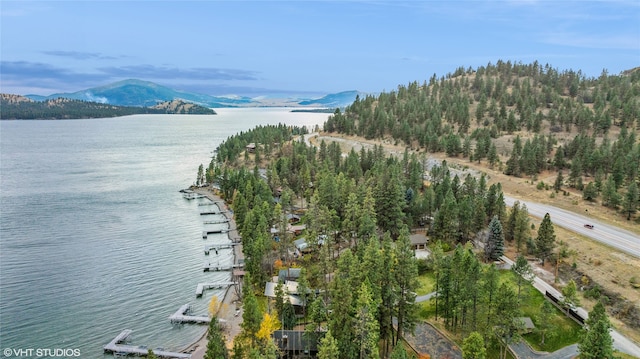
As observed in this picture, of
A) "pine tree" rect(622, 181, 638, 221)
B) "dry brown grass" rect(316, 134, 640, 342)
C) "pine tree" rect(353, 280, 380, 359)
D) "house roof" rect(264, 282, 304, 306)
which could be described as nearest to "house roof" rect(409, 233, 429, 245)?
"dry brown grass" rect(316, 134, 640, 342)

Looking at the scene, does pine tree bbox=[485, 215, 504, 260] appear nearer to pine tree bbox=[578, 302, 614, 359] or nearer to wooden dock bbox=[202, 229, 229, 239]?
pine tree bbox=[578, 302, 614, 359]

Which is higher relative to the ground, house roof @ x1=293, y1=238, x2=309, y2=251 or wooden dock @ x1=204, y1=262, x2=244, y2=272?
house roof @ x1=293, y1=238, x2=309, y2=251

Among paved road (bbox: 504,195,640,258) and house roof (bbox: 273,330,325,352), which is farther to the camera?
paved road (bbox: 504,195,640,258)

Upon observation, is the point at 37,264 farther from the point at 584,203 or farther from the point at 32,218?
the point at 584,203

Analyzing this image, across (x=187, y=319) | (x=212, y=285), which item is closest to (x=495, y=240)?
(x=212, y=285)

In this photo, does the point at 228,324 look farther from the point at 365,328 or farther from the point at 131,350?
the point at 365,328

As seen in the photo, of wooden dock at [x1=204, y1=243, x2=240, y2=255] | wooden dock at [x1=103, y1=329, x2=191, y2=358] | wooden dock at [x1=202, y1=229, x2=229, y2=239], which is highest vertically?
wooden dock at [x1=202, y1=229, x2=229, y2=239]
